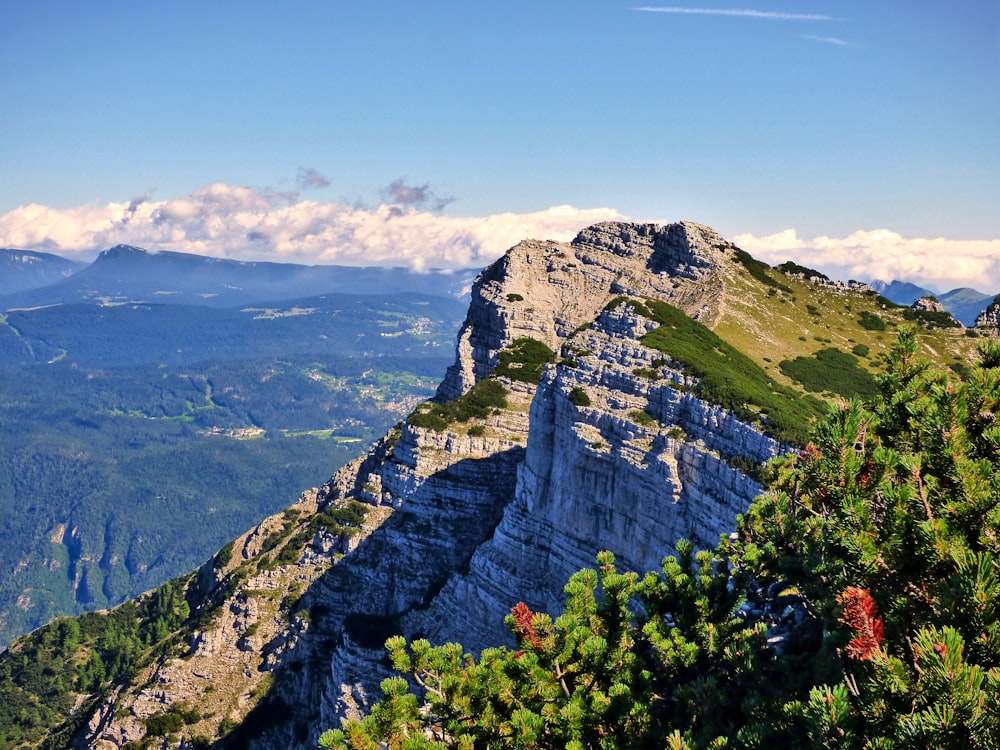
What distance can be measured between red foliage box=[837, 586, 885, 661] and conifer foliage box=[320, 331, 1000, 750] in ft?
0.13

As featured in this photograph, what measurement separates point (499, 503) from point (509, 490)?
187 centimetres

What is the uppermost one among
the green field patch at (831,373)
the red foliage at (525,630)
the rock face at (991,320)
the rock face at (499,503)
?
the rock face at (991,320)

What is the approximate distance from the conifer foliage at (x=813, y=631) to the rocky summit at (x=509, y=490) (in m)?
29.4

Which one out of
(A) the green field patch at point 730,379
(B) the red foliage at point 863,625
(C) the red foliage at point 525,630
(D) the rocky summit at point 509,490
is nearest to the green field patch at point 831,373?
(A) the green field patch at point 730,379

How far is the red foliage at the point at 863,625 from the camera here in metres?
13.9

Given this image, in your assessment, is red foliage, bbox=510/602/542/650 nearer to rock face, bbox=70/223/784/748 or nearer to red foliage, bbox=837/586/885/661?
red foliage, bbox=837/586/885/661

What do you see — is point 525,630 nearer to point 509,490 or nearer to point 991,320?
point 509,490

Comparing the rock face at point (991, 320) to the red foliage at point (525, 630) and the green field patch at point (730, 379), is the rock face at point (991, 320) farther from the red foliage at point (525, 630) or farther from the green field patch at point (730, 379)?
the red foliage at point (525, 630)

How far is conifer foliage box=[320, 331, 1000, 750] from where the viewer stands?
13516 millimetres

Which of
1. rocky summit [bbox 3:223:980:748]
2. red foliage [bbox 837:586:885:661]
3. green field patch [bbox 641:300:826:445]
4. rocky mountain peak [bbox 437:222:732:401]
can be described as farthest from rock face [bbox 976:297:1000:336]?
red foliage [bbox 837:586:885:661]

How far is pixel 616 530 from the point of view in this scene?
64250 millimetres

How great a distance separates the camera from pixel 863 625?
14.0 metres

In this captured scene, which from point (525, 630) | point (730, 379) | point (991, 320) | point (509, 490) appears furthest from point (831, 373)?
point (525, 630)

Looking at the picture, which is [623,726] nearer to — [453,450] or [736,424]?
[736,424]
